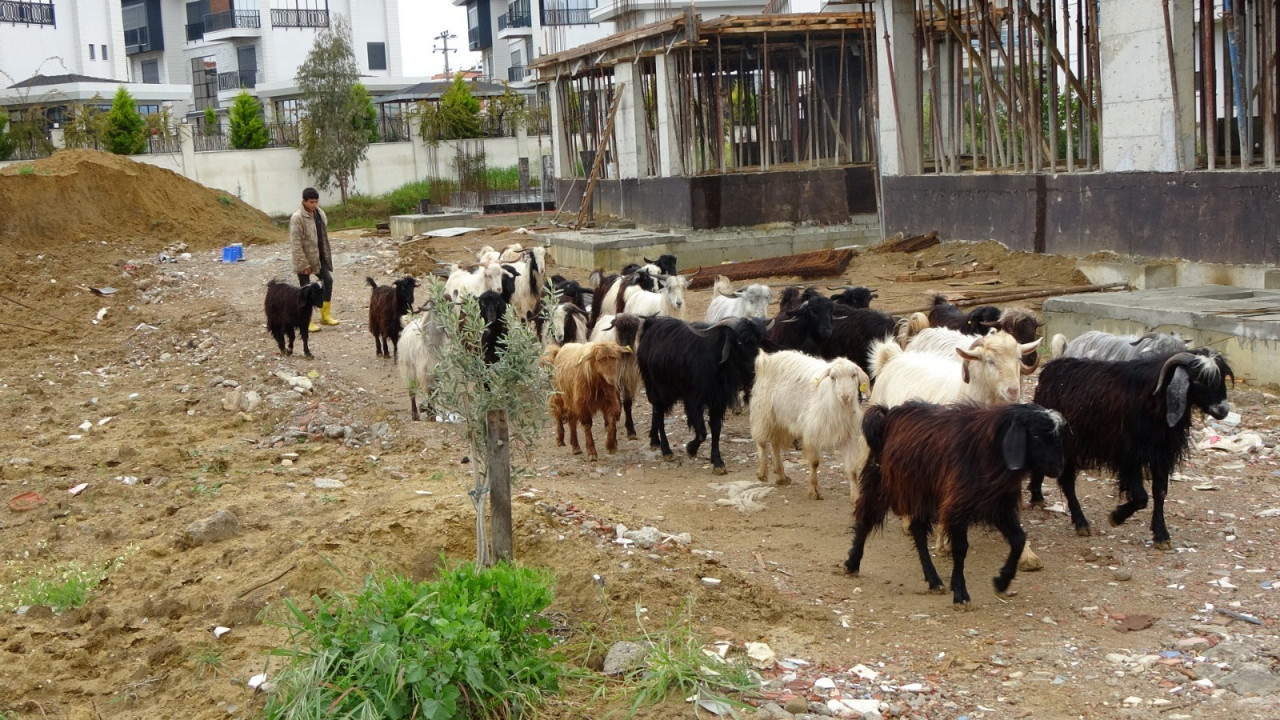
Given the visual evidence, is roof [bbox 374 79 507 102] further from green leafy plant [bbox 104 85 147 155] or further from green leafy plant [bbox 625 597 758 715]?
green leafy plant [bbox 625 597 758 715]

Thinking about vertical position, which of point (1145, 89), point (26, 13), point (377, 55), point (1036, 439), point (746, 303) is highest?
point (26, 13)

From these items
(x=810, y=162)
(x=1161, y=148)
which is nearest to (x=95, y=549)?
(x=1161, y=148)

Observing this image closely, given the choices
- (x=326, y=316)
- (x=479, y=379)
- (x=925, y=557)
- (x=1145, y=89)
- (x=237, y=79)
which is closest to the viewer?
(x=479, y=379)

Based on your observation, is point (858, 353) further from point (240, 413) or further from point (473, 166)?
→ point (473, 166)

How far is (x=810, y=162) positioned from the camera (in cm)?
2064

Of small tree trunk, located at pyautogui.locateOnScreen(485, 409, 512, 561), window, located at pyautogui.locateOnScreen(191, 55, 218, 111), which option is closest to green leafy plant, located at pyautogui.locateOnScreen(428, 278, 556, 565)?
small tree trunk, located at pyautogui.locateOnScreen(485, 409, 512, 561)

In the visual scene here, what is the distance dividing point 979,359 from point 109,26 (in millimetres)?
47558

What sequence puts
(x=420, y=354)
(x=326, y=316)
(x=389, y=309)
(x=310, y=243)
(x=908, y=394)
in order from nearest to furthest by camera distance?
(x=908, y=394) < (x=420, y=354) < (x=389, y=309) < (x=310, y=243) < (x=326, y=316)

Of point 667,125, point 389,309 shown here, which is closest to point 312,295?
point 389,309

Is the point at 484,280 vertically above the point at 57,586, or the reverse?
the point at 484,280

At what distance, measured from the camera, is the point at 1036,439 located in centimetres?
526

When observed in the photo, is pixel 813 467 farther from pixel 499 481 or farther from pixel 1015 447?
pixel 499 481

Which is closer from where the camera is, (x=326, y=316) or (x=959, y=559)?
(x=959, y=559)

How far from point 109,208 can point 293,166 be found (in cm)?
1196
